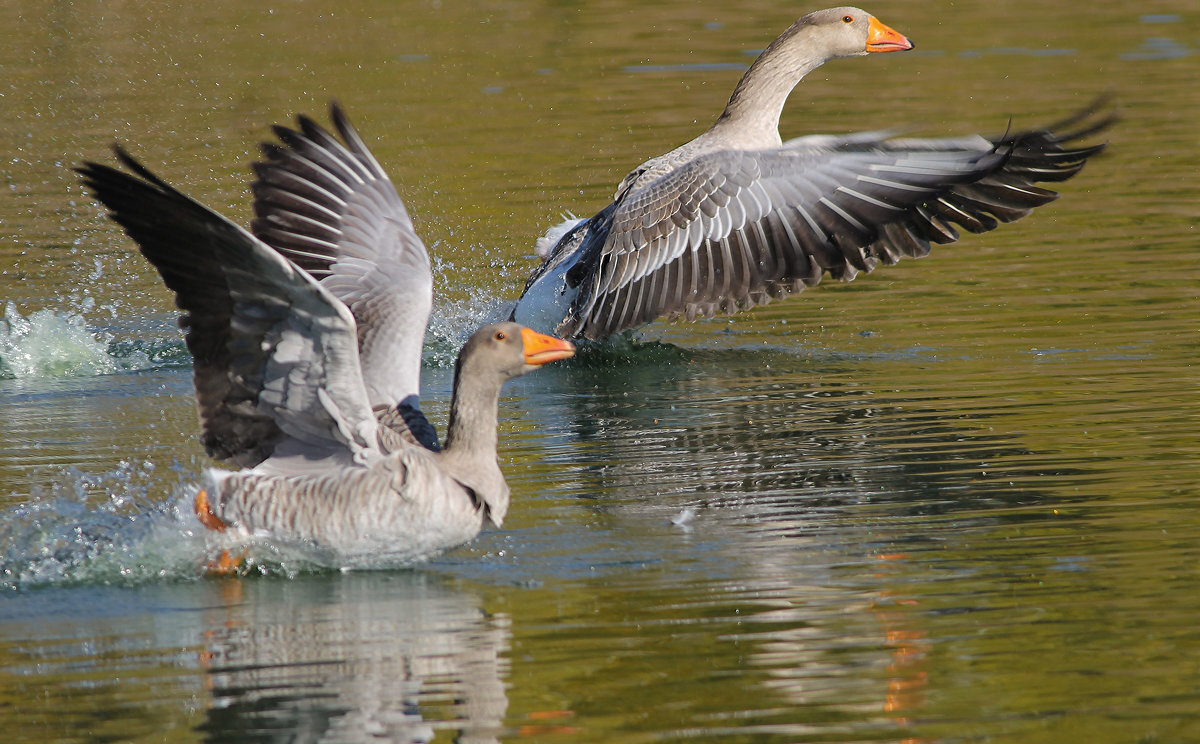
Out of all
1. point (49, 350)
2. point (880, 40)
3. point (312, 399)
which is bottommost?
point (312, 399)

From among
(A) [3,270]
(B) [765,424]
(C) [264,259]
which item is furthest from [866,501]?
(A) [3,270]

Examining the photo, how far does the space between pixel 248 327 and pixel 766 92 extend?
5110 mm

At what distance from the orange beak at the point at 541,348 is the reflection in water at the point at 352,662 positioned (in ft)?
3.34

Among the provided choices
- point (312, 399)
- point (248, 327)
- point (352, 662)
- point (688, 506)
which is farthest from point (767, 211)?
point (352, 662)

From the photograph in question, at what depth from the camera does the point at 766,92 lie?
1019cm

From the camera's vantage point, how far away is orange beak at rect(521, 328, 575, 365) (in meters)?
6.44

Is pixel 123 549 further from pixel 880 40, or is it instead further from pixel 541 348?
pixel 880 40

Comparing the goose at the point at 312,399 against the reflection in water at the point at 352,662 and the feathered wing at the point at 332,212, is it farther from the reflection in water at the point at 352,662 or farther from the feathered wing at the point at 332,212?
the feathered wing at the point at 332,212

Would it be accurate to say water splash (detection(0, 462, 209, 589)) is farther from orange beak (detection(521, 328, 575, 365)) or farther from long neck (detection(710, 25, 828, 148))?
long neck (detection(710, 25, 828, 148))

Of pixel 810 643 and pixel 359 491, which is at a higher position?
pixel 359 491

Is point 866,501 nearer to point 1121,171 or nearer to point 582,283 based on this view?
point 582,283

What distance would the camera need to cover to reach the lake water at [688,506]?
5.08m

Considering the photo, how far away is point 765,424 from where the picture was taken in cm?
855

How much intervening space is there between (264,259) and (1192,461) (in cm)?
440
